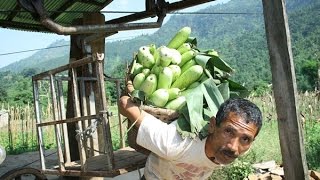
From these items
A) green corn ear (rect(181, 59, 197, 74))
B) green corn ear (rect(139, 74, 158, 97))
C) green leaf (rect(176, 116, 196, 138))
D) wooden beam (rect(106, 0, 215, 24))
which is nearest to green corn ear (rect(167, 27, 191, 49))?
green corn ear (rect(181, 59, 197, 74))

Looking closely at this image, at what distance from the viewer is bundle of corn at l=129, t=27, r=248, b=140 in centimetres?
231

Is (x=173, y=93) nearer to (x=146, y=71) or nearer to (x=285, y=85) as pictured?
(x=146, y=71)

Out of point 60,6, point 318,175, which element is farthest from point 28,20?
point 318,175

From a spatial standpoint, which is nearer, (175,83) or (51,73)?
(175,83)

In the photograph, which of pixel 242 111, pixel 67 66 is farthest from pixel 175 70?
pixel 67 66

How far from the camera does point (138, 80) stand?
2.44 metres

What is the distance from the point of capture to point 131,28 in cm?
435

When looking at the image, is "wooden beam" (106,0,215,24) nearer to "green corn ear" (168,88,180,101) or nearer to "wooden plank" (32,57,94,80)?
"wooden plank" (32,57,94,80)

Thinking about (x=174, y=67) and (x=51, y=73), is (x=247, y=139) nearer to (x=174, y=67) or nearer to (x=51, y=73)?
(x=174, y=67)

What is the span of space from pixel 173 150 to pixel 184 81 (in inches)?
23.2

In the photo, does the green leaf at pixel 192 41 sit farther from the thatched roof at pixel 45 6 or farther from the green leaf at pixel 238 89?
the thatched roof at pixel 45 6

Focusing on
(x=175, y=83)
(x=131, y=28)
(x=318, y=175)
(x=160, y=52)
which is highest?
(x=131, y=28)

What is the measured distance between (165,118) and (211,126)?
413mm

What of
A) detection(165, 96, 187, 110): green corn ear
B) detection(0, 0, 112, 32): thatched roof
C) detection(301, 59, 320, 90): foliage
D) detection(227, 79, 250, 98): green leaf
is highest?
detection(0, 0, 112, 32): thatched roof
